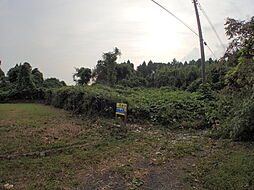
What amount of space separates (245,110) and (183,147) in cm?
186

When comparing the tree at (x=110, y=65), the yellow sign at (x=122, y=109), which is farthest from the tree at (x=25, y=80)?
the yellow sign at (x=122, y=109)

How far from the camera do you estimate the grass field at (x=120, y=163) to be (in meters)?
3.15

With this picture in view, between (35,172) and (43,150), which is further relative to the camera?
(43,150)

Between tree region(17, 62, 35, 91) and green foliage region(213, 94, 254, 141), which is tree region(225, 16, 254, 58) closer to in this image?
green foliage region(213, 94, 254, 141)

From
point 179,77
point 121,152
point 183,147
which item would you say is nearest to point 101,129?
point 121,152

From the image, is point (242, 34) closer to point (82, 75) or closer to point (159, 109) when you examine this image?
point (159, 109)

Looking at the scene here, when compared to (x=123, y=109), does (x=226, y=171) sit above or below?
below

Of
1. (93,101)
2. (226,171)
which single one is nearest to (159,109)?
(93,101)

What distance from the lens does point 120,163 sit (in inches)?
162

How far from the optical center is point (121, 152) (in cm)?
484

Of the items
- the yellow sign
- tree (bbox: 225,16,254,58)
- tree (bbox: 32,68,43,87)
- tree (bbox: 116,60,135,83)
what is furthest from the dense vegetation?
tree (bbox: 116,60,135,83)

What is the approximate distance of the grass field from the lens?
10.3 feet

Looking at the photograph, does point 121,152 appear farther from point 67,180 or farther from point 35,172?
point 35,172

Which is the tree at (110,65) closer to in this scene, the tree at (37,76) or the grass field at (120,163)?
the tree at (37,76)
